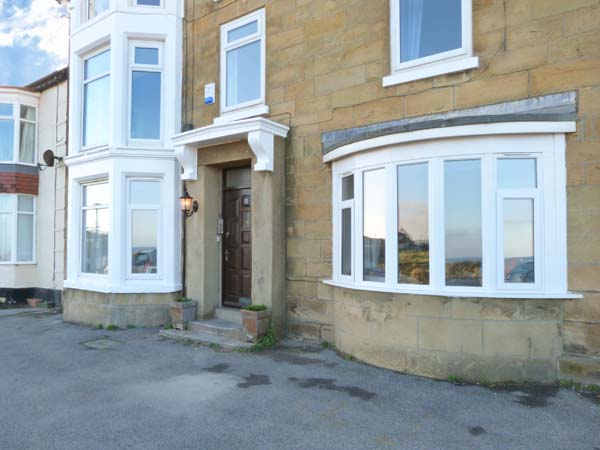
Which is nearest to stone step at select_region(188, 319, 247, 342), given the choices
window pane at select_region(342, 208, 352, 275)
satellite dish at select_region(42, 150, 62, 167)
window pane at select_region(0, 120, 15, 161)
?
window pane at select_region(342, 208, 352, 275)

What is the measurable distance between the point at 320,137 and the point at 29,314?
849cm

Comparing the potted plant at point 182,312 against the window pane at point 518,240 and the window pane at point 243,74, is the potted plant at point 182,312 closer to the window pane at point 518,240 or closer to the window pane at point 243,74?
the window pane at point 243,74

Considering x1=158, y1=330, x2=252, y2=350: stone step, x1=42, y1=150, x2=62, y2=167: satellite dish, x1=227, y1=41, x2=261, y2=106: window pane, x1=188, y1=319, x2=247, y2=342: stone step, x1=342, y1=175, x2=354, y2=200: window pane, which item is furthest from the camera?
x1=42, y1=150, x2=62, y2=167: satellite dish

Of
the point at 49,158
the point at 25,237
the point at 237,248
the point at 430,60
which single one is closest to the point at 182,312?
the point at 237,248

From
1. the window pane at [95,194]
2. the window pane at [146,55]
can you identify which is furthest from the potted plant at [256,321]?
the window pane at [146,55]

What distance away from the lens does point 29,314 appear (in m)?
10.6

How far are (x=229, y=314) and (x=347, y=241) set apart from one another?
265 cm

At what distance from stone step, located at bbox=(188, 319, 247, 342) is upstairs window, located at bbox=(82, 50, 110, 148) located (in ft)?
14.1

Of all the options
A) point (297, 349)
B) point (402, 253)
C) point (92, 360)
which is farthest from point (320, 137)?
point (92, 360)

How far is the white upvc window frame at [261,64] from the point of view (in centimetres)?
751

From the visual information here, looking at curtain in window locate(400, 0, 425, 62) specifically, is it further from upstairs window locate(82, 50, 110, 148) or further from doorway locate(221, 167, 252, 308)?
upstairs window locate(82, 50, 110, 148)

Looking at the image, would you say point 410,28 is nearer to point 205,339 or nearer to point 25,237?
point 205,339

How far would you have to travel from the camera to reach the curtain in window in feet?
19.5

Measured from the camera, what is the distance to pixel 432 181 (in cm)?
530
